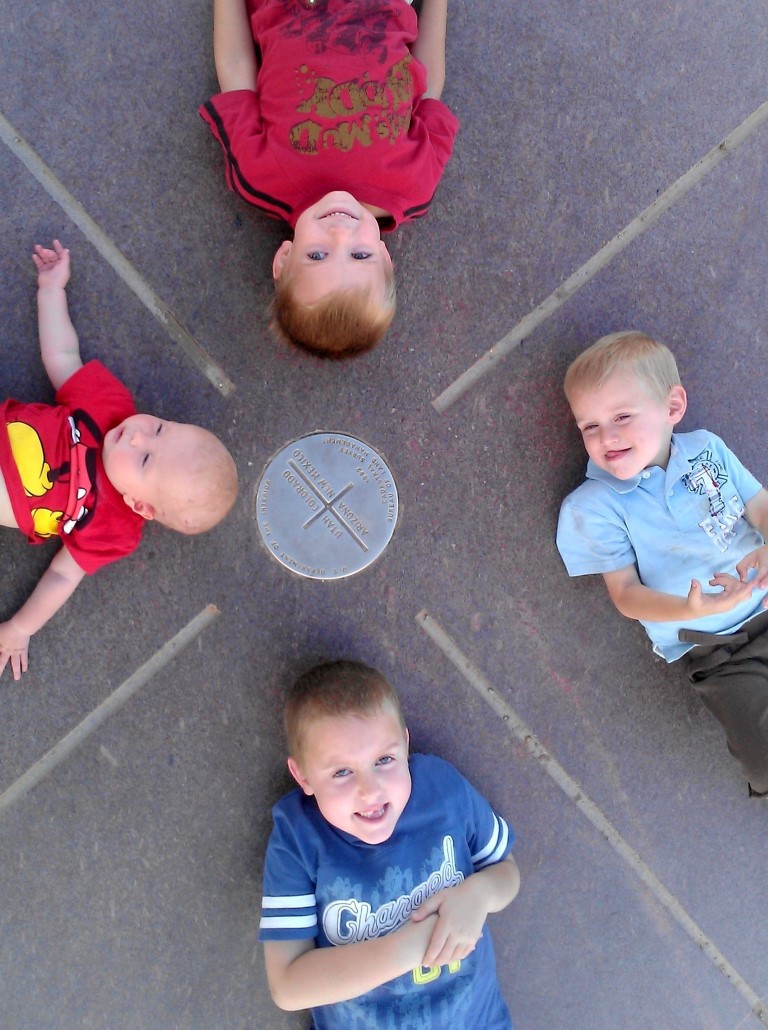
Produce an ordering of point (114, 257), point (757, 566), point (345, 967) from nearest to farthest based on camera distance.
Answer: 1. point (345, 967)
2. point (757, 566)
3. point (114, 257)

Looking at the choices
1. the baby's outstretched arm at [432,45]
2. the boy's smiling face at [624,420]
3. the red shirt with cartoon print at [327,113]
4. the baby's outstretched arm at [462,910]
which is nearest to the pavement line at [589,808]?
the baby's outstretched arm at [462,910]

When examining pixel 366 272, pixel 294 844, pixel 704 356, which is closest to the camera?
pixel 366 272

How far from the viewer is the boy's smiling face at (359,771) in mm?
1766

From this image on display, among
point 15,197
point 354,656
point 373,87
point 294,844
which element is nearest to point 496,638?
point 354,656

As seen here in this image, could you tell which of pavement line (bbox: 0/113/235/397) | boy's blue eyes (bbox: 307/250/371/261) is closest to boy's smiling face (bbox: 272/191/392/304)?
boy's blue eyes (bbox: 307/250/371/261)

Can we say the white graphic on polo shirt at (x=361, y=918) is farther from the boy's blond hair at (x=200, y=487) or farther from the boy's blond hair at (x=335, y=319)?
the boy's blond hair at (x=335, y=319)

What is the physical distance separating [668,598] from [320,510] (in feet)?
3.15

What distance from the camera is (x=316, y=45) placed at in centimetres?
186

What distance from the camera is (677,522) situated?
2.03m

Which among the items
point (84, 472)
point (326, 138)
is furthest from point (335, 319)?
point (84, 472)

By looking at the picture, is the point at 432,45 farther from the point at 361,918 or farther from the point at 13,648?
the point at 361,918

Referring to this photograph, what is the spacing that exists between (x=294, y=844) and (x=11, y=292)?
166 centimetres

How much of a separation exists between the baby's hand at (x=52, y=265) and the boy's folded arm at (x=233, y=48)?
24.6 inches

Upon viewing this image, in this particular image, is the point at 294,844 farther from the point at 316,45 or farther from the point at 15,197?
the point at 316,45
